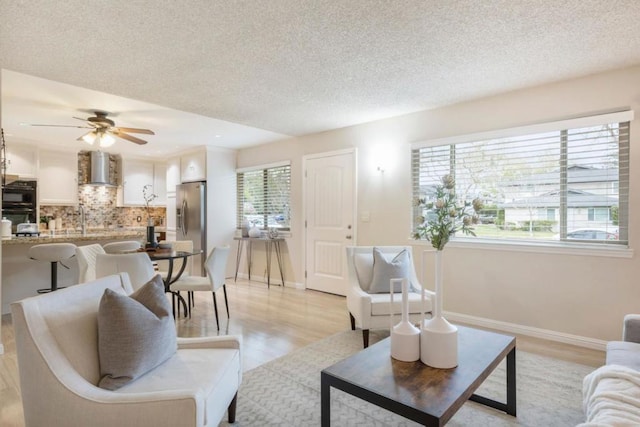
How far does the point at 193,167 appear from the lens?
6.46 m

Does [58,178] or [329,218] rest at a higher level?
[58,178]

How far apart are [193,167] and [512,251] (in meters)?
5.33

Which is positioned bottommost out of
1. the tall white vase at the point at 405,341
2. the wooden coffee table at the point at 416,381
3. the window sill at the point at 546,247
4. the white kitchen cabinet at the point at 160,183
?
the wooden coffee table at the point at 416,381

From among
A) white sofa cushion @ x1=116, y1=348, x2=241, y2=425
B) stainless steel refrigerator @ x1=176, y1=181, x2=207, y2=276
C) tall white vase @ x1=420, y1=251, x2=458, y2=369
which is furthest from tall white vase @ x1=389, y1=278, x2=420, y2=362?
stainless steel refrigerator @ x1=176, y1=181, x2=207, y2=276

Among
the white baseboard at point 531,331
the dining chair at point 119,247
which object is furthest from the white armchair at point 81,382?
the white baseboard at point 531,331

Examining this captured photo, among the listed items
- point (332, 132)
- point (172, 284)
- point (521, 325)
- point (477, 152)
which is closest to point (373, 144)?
point (332, 132)

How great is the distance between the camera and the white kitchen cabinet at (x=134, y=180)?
24.0 ft

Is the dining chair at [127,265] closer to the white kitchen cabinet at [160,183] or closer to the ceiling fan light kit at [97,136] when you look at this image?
the ceiling fan light kit at [97,136]

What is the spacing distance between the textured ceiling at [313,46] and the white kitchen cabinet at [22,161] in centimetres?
386

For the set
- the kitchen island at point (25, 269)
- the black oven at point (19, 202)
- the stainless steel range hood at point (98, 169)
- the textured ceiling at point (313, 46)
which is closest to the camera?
the textured ceiling at point (313, 46)

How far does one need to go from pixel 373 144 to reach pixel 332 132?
2.44ft

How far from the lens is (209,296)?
16.3 ft

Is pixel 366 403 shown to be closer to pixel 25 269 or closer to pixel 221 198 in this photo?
pixel 25 269

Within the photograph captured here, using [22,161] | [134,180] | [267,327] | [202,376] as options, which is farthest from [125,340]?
[134,180]
